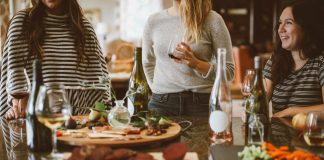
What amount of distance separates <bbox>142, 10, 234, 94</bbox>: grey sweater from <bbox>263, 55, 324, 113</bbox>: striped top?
0.27 meters

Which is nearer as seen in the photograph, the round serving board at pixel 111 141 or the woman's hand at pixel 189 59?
the round serving board at pixel 111 141

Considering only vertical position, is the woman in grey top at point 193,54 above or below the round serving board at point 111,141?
above

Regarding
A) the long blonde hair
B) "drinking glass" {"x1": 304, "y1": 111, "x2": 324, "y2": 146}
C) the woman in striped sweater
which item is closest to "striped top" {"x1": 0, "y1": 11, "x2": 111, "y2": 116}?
the woman in striped sweater

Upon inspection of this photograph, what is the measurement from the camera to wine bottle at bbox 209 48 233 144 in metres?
1.38

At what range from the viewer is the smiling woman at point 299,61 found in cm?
198

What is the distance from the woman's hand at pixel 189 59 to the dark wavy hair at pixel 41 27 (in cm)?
49

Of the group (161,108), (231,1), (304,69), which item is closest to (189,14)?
(161,108)

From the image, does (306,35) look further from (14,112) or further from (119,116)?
(14,112)

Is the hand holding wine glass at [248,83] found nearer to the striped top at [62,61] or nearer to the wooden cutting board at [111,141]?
the wooden cutting board at [111,141]

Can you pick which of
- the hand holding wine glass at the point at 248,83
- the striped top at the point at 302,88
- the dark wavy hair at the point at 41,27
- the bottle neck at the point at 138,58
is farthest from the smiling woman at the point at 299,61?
the dark wavy hair at the point at 41,27

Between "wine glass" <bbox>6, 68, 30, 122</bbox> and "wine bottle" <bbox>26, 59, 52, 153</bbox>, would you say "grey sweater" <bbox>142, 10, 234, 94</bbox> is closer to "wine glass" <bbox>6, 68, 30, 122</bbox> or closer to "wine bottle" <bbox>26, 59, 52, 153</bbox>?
"wine glass" <bbox>6, 68, 30, 122</bbox>

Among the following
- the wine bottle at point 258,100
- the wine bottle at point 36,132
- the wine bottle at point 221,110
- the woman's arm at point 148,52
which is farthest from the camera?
the woman's arm at point 148,52

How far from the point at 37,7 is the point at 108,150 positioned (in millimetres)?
1149

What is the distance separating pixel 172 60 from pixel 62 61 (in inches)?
20.8
